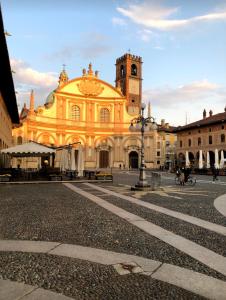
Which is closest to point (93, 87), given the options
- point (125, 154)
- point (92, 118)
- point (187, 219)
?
point (92, 118)

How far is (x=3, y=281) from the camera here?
3.38 meters

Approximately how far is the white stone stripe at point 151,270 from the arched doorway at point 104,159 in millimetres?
56422

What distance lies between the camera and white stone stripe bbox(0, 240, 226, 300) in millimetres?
3189

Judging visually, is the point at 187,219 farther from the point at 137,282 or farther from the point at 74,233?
the point at 137,282

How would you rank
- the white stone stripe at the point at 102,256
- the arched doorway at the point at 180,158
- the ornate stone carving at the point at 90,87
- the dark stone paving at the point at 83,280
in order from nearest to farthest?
the dark stone paving at the point at 83,280, the white stone stripe at the point at 102,256, the arched doorway at the point at 180,158, the ornate stone carving at the point at 90,87

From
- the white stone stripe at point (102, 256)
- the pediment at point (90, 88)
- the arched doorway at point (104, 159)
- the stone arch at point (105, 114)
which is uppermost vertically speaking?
the pediment at point (90, 88)

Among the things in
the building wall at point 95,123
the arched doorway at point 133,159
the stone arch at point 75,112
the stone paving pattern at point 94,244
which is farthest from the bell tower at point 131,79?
the stone paving pattern at point 94,244

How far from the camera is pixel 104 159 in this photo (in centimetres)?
6175

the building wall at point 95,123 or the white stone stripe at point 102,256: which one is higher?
the building wall at point 95,123

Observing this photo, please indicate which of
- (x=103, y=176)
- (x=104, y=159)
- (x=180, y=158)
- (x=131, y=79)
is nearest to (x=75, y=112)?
(x=104, y=159)

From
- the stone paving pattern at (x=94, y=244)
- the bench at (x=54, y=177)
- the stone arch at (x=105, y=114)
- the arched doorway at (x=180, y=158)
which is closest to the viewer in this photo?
the stone paving pattern at (x=94, y=244)

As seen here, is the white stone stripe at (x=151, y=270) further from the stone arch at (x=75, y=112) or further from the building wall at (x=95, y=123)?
the stone arch at (x=75, y=112)

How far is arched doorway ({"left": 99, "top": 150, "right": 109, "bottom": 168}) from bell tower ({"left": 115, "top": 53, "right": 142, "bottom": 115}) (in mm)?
17448

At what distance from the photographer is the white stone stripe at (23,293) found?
2965mm
